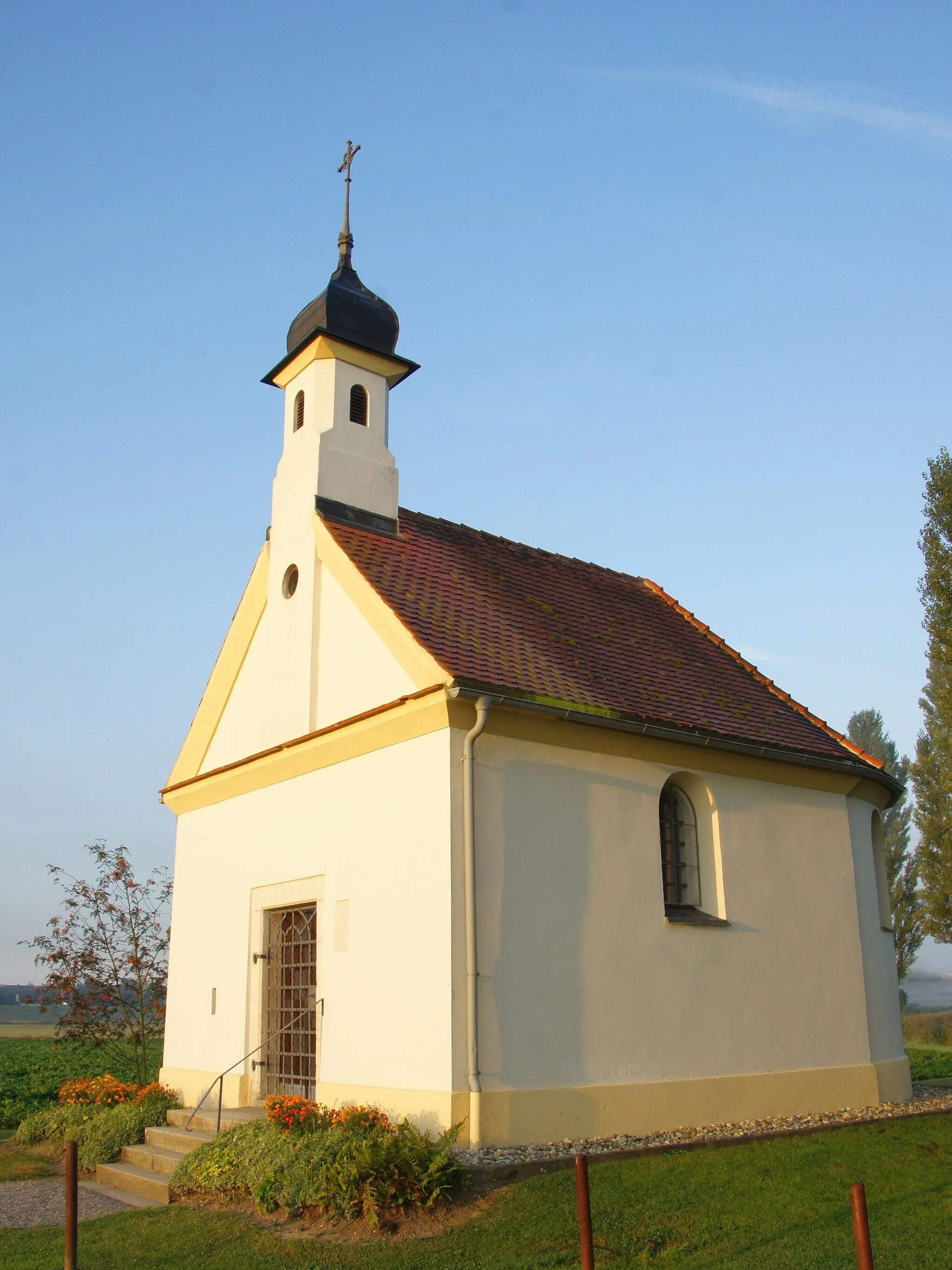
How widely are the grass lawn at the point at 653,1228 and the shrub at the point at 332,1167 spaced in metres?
0.36

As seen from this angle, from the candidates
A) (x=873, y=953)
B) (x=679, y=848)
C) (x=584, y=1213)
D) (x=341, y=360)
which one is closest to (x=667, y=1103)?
(x=679, y=848)

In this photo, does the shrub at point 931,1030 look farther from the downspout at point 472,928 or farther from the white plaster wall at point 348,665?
the downspout at point 472,928

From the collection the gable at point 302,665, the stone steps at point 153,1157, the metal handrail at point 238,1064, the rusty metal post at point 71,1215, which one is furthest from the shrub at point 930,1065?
the rusty metal post at point 71,1215

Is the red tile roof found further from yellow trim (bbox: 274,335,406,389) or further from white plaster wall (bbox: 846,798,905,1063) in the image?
yellow trim (bbox: 274,335,406,389)

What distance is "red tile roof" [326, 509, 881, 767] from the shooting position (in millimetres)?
11906

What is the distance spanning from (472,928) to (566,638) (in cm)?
444

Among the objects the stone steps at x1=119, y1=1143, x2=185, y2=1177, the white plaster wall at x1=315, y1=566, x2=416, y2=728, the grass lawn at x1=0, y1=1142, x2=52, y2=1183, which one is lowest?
the grass lawn at x1=0, y1=1142, x2=52, y2=1183

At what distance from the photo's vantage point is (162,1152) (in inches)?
458

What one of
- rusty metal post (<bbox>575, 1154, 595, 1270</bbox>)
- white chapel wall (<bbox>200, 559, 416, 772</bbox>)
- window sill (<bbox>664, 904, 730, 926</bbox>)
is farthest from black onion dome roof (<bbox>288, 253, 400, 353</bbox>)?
rusty metal post (<bbox>575, 1154, 595, 1270</bbox>)

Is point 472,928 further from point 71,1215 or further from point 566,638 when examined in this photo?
point 566,638

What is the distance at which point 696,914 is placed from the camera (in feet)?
41.2

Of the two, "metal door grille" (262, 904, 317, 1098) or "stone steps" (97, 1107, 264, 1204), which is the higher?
"metal door grille" (262, 904, 317, 1098)

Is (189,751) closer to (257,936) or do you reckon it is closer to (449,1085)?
(257,936)

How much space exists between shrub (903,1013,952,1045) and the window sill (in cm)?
2400
